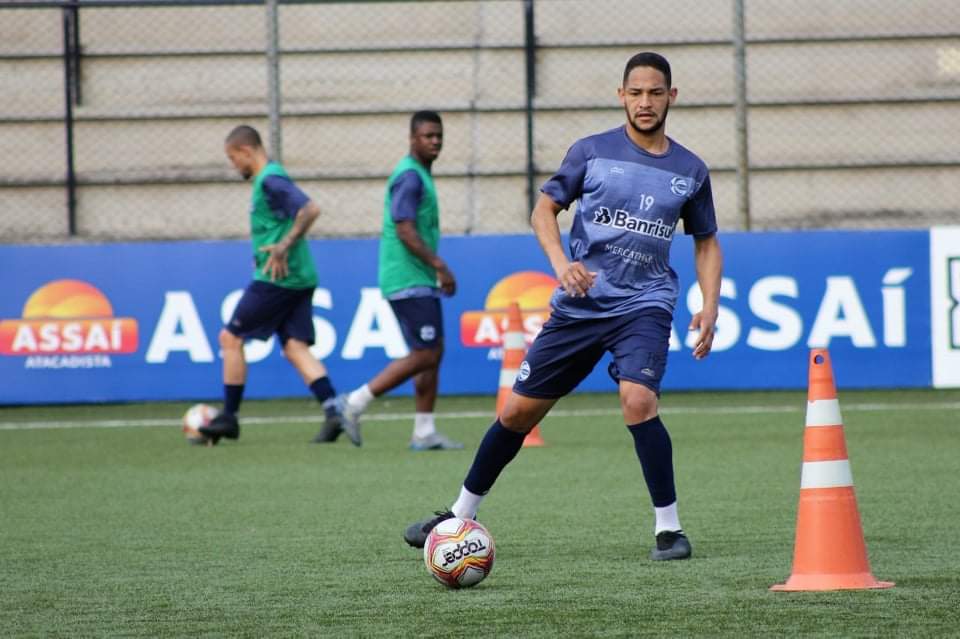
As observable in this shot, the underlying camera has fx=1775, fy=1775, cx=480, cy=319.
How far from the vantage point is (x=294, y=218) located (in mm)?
11805

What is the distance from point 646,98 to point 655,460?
133 centimetres

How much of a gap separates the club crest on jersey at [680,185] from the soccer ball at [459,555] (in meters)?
1.50

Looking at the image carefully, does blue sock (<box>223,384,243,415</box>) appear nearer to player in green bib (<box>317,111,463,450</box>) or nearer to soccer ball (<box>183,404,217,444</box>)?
soccer ball (<box>183,404,217,444</box>)

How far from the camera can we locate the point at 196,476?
33.2 ft

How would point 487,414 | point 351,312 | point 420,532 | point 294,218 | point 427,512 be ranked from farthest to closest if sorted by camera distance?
point 351,312 < point 487,414 < point 294,218 < point 427,512 < point 420,532

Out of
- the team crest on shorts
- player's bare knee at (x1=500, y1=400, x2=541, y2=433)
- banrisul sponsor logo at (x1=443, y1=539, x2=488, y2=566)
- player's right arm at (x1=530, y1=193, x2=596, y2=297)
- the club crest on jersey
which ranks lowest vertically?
banrisul sponsor logo at (x1=443, y1=539, x2=488, y2=566)

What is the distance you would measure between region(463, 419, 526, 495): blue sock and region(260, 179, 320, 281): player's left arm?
530 centimetres

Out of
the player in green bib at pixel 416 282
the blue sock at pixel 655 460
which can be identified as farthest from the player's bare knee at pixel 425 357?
the blue sock at pixel 655 460

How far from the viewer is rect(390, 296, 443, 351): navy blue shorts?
11469 millimetres

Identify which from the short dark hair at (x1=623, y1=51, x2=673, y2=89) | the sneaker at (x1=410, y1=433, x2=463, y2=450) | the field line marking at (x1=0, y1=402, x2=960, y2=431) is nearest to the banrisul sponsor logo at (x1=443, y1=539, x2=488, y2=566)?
the short dark hair at (x1=623, y1=51, x2=673, y2=89)

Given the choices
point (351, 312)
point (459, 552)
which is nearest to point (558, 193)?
point (459, 552)

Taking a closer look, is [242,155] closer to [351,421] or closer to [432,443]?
[351,421]

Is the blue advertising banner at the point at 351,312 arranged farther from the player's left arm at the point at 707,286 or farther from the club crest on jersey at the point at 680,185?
the club crest on jersey at the point at 680,185

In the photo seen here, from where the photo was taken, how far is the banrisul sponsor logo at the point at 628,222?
Result: 650 cm
